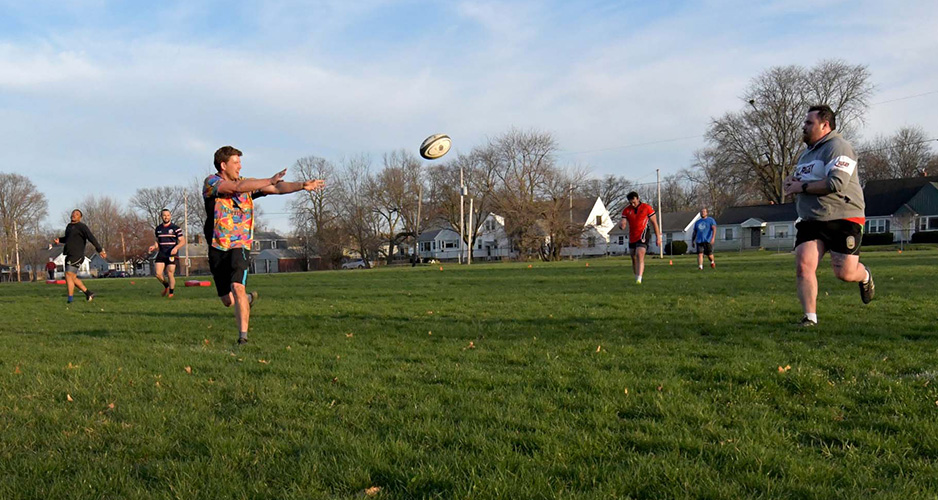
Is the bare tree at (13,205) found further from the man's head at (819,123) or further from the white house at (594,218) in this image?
the man's head at (819,123)

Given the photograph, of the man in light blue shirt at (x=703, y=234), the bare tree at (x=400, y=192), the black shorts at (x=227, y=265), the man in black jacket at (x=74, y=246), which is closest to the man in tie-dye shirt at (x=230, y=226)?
the black shorts at (x=227, y=265)

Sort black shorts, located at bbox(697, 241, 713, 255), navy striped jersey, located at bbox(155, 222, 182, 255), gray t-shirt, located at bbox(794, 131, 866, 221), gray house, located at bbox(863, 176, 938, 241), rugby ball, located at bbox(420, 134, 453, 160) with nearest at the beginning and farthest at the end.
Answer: gray t-shirt, located at bbox(794, 131, 866, 221)
navy striped jersey, located at bbox(155, 222, 182, 255)
black shorts, located at bbox(697, 241, 713, 255)
rugby ball, located at bbox(420, 134, 453, 160)
gray house, located at bbox(863, 176, 938, 241)

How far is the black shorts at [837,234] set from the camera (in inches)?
223

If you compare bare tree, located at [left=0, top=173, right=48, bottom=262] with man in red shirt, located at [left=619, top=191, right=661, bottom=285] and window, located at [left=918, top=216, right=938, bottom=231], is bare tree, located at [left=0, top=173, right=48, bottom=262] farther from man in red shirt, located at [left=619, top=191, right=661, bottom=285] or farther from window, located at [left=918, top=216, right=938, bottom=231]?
window, located at [left=918, top=216, right=938, bottom=231]

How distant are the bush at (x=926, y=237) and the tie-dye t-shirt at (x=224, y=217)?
193 feet

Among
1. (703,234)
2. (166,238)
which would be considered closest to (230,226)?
(166,238)

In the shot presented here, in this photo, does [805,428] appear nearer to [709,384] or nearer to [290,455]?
[709,384]

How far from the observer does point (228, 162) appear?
643 cm

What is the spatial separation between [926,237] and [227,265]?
59410 mm

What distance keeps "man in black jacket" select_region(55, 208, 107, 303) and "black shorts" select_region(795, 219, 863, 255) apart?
12.8 meters

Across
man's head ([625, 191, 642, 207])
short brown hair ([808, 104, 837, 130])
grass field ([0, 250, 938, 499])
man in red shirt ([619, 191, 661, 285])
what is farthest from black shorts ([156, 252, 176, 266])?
short brown hair ([808, 104, 837, 130])

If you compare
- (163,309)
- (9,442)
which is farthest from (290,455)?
(163,309)

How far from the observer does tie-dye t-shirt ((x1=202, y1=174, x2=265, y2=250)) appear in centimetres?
635

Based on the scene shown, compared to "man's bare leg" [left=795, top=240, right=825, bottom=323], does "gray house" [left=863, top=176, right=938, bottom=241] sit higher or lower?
higher
